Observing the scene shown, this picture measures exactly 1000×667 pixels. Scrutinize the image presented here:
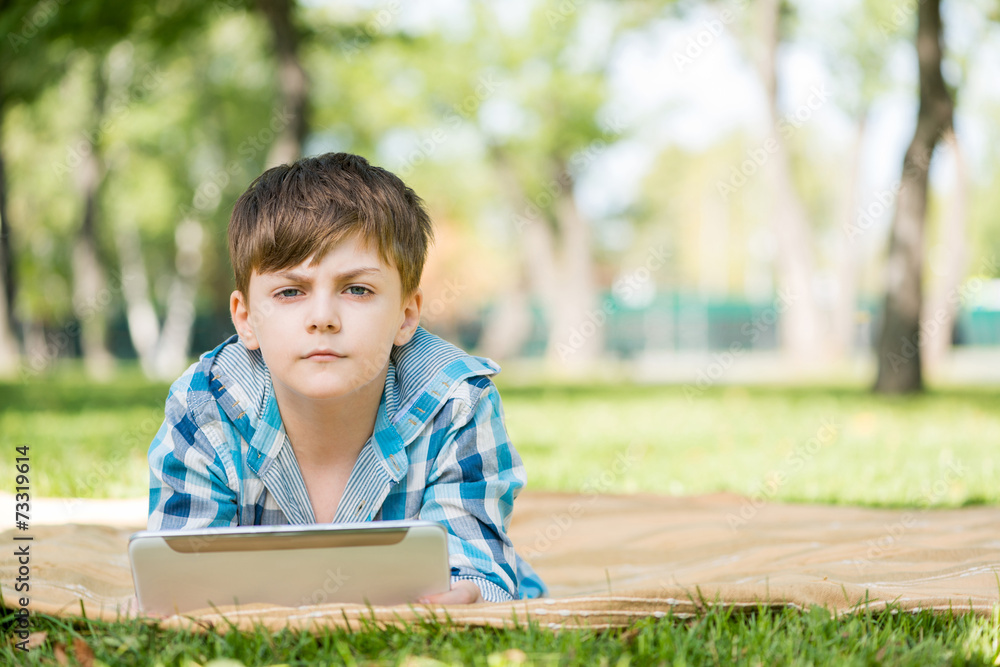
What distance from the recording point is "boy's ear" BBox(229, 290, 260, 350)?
2.21 metres

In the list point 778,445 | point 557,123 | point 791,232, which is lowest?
point 778,445

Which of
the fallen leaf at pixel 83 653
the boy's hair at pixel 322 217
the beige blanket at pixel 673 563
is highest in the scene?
the boy's hair at pixel 322 217

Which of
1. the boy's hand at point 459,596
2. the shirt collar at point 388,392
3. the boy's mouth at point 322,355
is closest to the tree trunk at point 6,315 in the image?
the shirt collar at point 388,392

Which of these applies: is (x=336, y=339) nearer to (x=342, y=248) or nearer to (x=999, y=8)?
(x=342, y=248)

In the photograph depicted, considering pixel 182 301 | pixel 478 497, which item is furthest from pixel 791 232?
pixel 182 301

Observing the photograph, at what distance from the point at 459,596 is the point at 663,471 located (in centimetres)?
332

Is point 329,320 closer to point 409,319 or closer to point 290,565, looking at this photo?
point 409,319

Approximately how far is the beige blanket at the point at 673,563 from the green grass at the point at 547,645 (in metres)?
0.05

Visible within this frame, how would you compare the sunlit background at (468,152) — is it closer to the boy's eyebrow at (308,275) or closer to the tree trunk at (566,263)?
the tree trunk at (566,263)

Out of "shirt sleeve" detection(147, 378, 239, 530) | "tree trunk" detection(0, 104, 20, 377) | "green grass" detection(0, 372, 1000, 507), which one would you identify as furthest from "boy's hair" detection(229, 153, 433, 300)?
"tree trunk" detection(0, 104, 20, 377)

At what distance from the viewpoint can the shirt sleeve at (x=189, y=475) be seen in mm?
2100

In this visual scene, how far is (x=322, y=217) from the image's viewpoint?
6.67 ft

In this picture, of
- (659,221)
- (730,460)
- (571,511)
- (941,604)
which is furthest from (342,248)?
(659,221)

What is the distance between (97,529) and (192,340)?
31.9 m
